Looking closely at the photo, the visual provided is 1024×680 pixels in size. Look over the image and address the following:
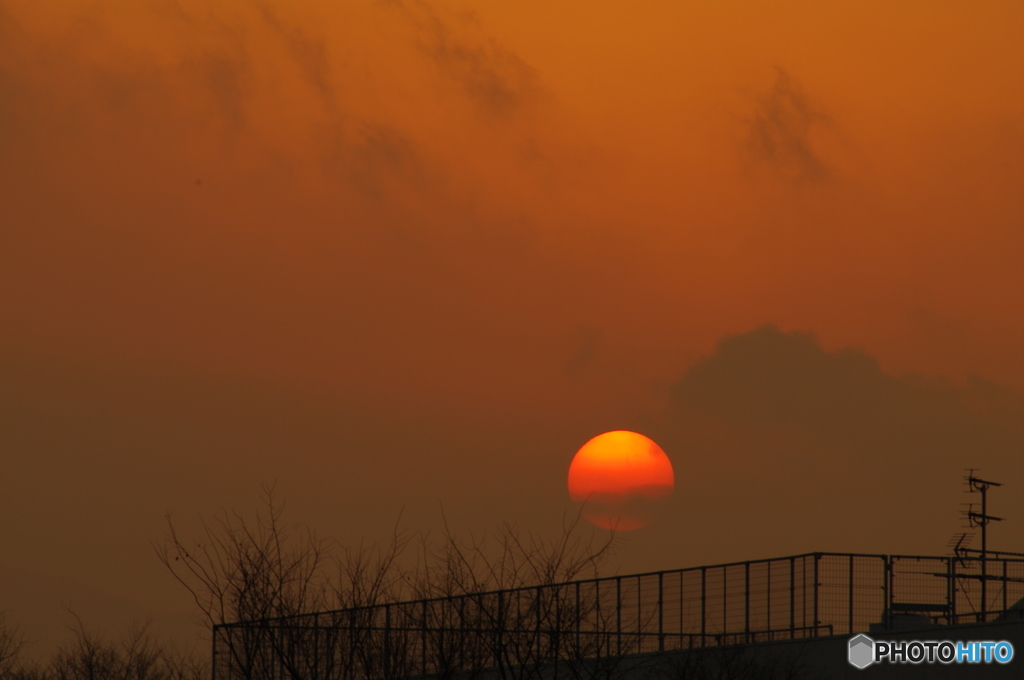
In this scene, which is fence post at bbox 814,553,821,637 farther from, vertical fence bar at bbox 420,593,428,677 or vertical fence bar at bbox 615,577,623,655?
vertical fence bar at bbox 420,593,428,677

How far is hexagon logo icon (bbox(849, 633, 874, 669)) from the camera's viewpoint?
25688mm

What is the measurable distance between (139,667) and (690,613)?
186 feet

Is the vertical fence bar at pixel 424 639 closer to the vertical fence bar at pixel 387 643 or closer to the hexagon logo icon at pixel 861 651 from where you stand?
the vertical fence bar at pixel 387 643

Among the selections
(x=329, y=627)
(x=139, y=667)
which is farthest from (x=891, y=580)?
(x=139, y=667)

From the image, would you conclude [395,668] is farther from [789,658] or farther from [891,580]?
[891,580]

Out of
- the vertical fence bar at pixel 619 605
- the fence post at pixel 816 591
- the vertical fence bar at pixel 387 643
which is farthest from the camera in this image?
the vertical fence bar at pixel 619 605

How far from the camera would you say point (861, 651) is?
25953 mm

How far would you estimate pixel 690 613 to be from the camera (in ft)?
98.0

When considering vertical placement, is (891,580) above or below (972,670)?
above
